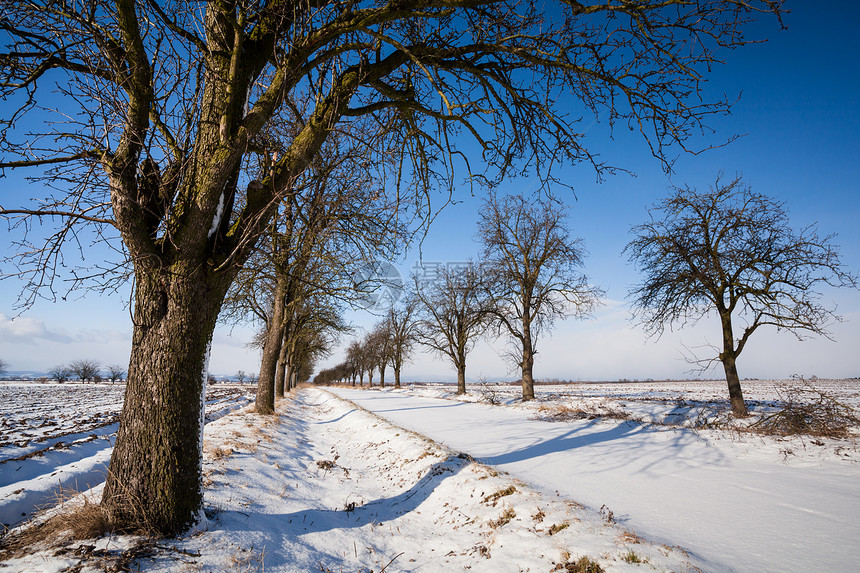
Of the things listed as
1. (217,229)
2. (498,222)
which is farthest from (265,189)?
(498,222)

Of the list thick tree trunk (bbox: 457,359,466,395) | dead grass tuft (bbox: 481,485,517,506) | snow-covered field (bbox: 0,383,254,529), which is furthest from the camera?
thick tree trunk (bbox: 457,359,466,395)

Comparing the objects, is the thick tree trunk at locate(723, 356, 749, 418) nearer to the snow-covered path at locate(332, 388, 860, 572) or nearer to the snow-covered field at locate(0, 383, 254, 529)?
the snow-covered path at locate(332, 388, 860, 572)

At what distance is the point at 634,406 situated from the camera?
12.8m

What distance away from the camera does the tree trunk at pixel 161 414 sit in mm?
2934

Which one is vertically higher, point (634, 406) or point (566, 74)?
point (566, 74)

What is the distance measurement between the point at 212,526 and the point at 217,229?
2625mm

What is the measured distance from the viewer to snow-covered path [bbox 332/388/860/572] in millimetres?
2980

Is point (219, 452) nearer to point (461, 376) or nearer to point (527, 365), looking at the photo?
point (527, 365)

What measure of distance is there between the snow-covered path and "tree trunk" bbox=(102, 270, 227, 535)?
3.89m

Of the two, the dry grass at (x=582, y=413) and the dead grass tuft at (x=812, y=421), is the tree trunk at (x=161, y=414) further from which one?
the dry grass at (x=582, y=413)

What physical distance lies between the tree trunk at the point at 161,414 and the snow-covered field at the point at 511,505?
0.80 ft

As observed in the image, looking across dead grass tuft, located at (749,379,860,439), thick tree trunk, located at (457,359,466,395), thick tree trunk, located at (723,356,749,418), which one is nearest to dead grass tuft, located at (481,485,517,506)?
dead grass tuft, located at (749,379,860,439)

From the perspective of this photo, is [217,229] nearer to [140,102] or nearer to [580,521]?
[140,102]

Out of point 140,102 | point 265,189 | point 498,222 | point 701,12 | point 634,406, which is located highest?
point 498,222
